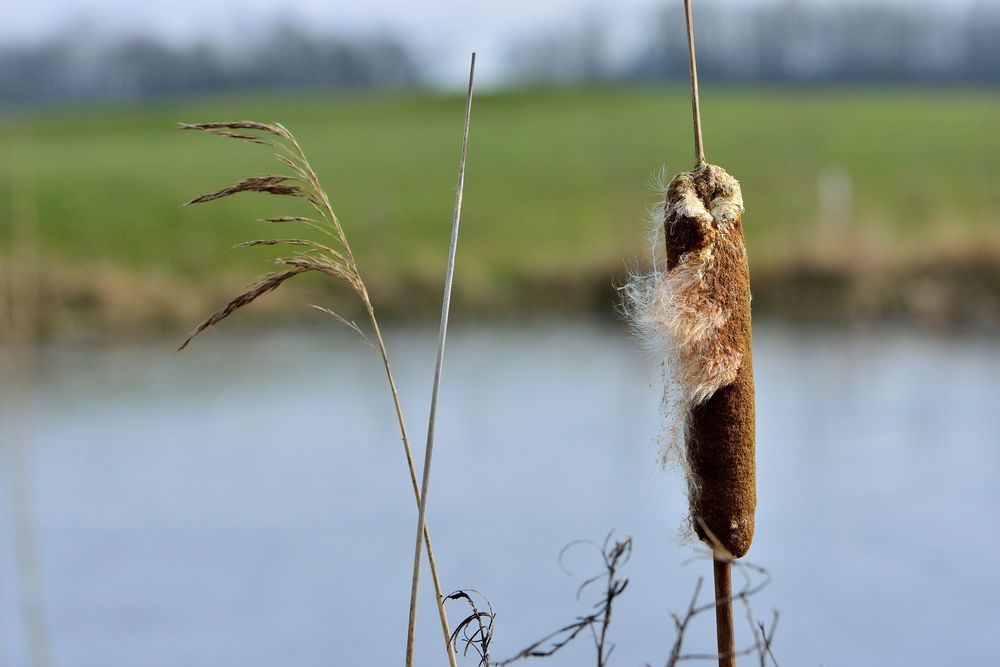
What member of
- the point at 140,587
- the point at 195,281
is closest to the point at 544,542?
the point at 140,587

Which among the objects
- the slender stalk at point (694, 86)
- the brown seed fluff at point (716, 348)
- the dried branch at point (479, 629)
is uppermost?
the slender stalk at point (694, 86)

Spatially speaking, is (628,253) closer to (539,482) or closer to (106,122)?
(539,482)

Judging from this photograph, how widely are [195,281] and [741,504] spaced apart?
530 inches

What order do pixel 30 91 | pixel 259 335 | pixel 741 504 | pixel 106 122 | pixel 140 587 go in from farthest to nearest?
pixel 30 91, pixel 106 122, pixel 259 335, pixel 140 587, pixel 741 504

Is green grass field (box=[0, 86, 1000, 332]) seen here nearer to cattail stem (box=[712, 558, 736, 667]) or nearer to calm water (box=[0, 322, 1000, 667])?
calm water (box=[0, 322, 1000, 667])

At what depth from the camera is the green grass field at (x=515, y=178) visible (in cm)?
1413

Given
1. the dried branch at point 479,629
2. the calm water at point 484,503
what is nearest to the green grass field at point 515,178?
the calm water at point 484,503

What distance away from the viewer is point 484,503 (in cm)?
650

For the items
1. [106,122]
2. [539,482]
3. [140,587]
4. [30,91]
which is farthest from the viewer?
[30,91]

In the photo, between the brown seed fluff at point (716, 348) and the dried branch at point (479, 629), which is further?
the dried branch at point (479, 629)

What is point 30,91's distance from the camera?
116 feet

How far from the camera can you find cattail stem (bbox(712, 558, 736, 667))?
1.04 meters

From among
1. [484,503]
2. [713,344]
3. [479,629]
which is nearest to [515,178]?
[484,503]

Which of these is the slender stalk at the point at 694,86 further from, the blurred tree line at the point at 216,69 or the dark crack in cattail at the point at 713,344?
the blurred tree line at the point at 216,69
